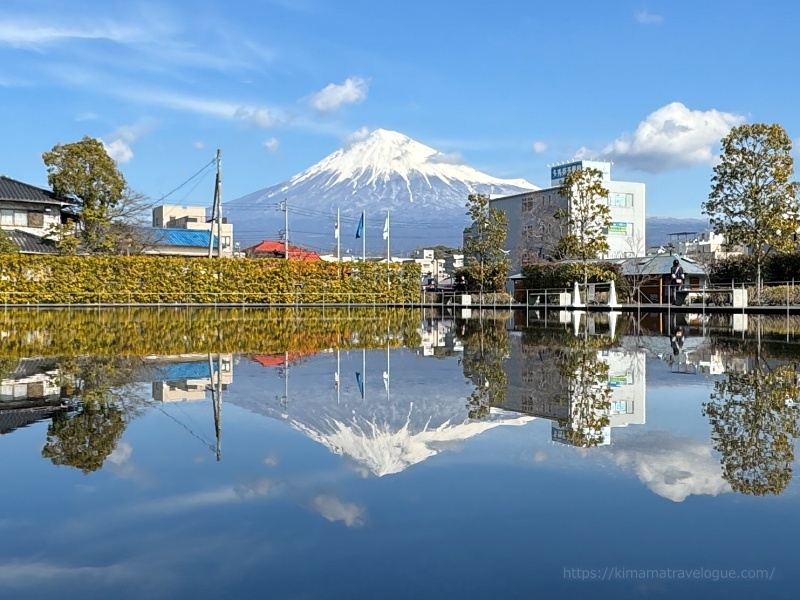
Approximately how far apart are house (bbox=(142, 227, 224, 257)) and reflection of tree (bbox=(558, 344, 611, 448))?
48.4m

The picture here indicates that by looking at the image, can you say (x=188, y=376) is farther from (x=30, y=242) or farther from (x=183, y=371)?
(x=30, y=242)

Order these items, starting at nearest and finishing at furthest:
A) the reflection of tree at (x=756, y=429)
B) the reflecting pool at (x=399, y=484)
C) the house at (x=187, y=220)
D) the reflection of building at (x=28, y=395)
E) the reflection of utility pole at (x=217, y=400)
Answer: the reflecting pool at (x=399, y=484) → the reflection of tree at (x=756, y=429) → the reflection of utility pole at (x=217, y=400) → the reflection of building at (x=28, y=395) → the house at (x=187, y=220)

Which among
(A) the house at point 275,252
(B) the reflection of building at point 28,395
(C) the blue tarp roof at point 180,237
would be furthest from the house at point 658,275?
(B) the reflection of building at point 28,395

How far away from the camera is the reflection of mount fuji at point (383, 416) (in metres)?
5.77

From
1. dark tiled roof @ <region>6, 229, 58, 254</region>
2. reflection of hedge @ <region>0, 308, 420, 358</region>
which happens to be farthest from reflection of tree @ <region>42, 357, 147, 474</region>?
dark tiled roof @ <region>6, 229, 58, 254</region>

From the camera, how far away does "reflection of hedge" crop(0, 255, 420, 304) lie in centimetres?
3697

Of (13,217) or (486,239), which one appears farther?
(486,239)

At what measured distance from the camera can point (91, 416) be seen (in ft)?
22.6

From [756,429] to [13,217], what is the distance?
4395cm

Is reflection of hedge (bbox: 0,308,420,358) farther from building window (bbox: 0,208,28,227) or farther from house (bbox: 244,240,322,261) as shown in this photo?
house (bbox: 244,240,322,261)

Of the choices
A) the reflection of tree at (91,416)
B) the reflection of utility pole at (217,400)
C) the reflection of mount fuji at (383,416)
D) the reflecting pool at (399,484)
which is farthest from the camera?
the reflection of utility pole at (217,400)

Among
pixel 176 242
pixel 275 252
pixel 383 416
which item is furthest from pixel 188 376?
pixel 275 252

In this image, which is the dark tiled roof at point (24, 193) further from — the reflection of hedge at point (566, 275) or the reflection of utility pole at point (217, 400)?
the reflection of utility pole at point (217, 400)

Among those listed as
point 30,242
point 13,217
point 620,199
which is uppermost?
point 620,199
